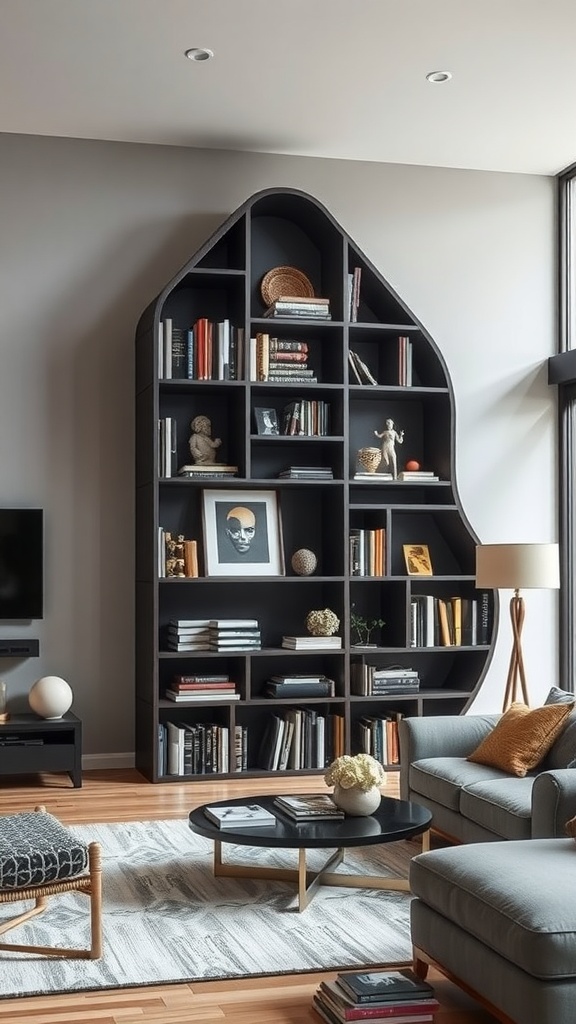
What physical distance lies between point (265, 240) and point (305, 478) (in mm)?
1435

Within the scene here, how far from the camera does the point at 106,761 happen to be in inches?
258

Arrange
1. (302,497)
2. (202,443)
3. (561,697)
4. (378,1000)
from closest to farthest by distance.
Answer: (378,1000), (561,697), (202,443), (302,497)

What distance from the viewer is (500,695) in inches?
282

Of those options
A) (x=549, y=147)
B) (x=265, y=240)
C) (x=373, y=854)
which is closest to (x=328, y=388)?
(x=265, y=240)

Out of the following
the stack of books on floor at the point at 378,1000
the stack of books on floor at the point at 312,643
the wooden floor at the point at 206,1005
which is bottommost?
the wooden floor at the point at 206,1005

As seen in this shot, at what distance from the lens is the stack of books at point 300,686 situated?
6449mm

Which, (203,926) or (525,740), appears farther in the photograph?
(525,740)

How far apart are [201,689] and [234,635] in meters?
0.33

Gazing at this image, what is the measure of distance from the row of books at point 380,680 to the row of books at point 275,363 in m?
1.62

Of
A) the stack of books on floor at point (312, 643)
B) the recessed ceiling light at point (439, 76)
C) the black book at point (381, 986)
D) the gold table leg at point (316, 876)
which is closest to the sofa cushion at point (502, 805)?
the gold table leg at point (316, 876)

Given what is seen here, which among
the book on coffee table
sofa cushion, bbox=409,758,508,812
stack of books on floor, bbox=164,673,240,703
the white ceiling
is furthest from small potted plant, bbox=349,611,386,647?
the white ceiling

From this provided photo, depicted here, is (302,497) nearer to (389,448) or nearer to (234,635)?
(389,448)

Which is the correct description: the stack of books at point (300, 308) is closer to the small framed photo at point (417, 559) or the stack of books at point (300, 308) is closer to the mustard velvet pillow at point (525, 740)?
the small framed photo at point (417, 559)

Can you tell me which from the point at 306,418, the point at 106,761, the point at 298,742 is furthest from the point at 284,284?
the point at 106,761
